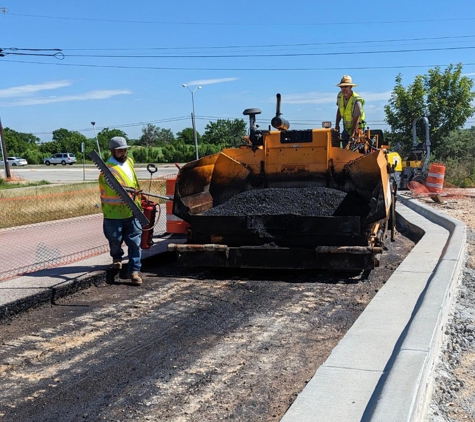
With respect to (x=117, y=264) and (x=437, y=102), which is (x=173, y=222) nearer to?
(x=117, y=264)

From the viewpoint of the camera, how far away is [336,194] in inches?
290

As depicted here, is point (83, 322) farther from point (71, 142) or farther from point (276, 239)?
point (71, 142)

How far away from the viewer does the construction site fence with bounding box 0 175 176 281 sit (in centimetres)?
820

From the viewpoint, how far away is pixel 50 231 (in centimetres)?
1208

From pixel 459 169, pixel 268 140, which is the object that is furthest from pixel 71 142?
pixel 268 140

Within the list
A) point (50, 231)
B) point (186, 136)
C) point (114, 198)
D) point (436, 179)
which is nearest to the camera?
point (114, 198)

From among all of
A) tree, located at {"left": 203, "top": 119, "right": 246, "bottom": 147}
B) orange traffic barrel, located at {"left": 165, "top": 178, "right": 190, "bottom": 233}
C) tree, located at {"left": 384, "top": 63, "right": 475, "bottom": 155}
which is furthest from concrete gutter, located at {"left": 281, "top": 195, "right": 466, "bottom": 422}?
tree, located at {"left": 203, "top": 119, "right": 246, "bottom": 147}

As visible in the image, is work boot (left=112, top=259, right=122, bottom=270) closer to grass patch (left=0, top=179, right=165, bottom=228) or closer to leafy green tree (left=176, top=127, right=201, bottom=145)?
grass patch (left=0, top=179, right=165, bottom=228)

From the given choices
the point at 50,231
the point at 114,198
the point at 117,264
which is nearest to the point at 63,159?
the point at 50,231

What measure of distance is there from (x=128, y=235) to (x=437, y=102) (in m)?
24.3

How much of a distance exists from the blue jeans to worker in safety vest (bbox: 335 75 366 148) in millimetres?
3496

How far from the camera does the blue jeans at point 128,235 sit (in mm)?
6680

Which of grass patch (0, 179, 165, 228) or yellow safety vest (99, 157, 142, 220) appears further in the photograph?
grass patch (0, 179, 165, 228)

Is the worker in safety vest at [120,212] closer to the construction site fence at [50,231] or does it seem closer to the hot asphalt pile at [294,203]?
the construction site fence at [50,231]
